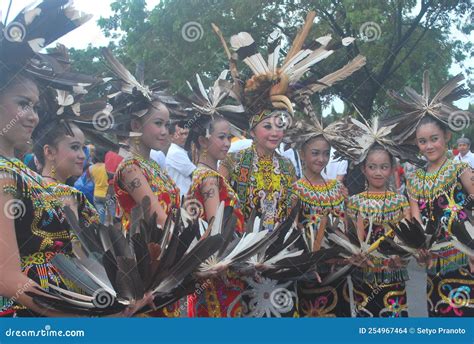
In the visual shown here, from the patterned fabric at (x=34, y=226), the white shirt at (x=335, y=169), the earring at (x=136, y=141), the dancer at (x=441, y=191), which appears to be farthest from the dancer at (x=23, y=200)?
the white shirt at (x=335, y=169)

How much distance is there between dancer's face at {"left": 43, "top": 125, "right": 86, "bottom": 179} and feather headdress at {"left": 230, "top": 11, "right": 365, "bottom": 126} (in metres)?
1.33

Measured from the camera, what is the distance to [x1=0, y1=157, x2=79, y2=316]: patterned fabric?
2846 millimetres

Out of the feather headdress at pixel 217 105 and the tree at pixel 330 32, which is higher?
the tree at pixel 330 32

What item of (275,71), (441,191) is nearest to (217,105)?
(275,71)

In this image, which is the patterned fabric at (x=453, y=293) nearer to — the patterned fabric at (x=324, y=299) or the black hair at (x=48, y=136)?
the patterned fabric at (x=324, y=299)

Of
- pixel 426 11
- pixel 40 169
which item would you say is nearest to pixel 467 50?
pixel 426 11

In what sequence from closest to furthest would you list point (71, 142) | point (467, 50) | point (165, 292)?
point (165, 292), point (71, 142), point (467, 50)

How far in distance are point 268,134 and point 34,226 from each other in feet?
7.64

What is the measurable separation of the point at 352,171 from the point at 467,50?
228cm

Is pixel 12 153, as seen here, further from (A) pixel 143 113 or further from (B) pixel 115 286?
(A) pixel 143 113

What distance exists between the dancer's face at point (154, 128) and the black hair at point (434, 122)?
75.7 inches

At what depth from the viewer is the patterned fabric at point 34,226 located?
2.85m

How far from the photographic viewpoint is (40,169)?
4328 millimetres

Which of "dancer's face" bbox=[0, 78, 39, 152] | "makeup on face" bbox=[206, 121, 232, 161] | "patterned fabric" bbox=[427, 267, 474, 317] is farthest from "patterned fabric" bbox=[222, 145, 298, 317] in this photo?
"dancer's face" bbox=[0, 78, 39, 152]
